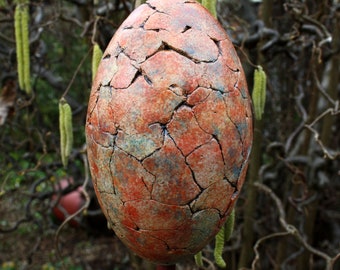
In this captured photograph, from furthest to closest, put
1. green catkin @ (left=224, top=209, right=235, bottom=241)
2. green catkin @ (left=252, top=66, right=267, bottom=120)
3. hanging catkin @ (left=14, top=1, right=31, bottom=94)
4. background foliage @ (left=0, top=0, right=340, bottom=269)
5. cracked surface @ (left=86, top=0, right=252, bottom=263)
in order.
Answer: background foliage @ (left=0, top=0, right=340, bottom=269)
hanging catkin @ (left=14, top=1, right=31, bottom=94)
green catkin @ (left=252, top=66, right=267, bottom=120)
green catkin @ (left=224, top=209, right=235, bottom=241)
cracked surface @ (left=86, top=0, right=252, bottom=263)

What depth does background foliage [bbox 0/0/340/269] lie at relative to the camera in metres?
1.88

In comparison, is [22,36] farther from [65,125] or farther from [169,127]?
[169,127]

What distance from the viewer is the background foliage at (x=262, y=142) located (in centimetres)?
188

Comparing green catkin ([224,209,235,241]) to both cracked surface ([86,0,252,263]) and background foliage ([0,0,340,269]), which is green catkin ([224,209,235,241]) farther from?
background foliage ([0,0,340,269])

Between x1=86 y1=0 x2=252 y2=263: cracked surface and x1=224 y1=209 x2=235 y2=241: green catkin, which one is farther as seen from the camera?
x1=224 y1=209 x2=235 y2=241: green catkin

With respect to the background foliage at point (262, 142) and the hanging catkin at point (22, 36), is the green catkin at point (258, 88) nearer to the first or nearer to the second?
the background foliage at point (262, 142)

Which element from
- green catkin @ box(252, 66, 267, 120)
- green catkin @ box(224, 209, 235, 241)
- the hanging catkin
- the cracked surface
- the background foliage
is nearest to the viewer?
the cracked surface

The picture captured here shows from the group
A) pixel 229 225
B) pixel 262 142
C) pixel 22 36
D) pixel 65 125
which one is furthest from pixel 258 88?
pixel 262 142

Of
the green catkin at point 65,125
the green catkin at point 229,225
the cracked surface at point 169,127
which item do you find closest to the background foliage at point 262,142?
the green catkin at point 65,125

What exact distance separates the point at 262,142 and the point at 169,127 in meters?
1.87

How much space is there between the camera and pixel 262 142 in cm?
269

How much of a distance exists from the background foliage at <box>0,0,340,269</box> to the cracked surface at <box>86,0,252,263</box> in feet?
2.03

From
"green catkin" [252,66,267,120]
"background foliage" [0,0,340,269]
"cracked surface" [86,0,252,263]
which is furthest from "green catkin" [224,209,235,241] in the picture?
"background foliage" [0,0,340,269]

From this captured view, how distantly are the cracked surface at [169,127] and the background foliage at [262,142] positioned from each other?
0.62 metres
